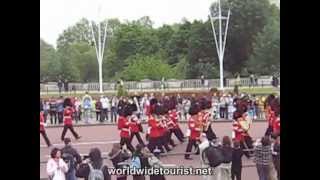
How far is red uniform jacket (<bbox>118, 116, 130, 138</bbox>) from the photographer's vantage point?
452 centimetres

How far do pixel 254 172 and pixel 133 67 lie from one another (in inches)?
47.5

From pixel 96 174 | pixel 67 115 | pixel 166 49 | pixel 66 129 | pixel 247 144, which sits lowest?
pixel 96 174

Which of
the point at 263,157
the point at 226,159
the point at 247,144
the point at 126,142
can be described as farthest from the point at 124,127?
the point at 263,157

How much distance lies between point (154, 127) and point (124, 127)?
8.9 inches

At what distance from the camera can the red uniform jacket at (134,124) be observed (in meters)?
4.52

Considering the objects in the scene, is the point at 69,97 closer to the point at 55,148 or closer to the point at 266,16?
the point at 55,148

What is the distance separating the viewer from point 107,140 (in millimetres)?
4500

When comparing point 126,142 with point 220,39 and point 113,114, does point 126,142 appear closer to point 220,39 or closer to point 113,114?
point 113,114

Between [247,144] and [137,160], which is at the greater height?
[247,144]

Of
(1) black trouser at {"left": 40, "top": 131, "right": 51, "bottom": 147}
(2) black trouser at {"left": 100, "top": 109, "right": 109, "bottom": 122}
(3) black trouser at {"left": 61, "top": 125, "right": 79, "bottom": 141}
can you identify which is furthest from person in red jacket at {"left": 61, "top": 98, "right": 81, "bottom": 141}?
(2) black trouser at {"left": 100, "top": 109, "right": 109, "bottom": 122}

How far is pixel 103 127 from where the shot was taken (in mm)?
4527

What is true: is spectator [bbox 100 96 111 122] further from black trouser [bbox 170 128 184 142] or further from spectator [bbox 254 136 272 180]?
spectator [bbox 254 136 272 180]

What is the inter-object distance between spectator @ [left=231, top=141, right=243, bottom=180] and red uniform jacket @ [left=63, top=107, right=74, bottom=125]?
1.25 meters
